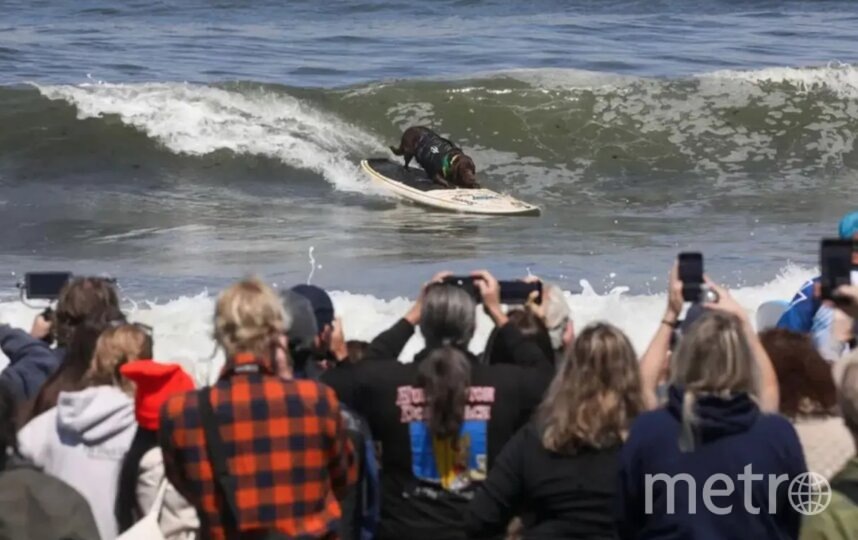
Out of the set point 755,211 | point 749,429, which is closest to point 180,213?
point 755,211

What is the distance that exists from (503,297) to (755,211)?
533 inches

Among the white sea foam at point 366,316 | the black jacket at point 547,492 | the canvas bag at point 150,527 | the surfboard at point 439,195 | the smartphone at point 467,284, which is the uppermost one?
the smartphone at point 467,284

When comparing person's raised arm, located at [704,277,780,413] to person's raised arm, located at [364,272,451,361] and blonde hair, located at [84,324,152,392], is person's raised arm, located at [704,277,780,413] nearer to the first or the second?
person's raised arm, located at [364,272,451,361]

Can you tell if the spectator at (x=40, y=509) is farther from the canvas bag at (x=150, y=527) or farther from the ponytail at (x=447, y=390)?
the ponytail at (x=447, y=390)

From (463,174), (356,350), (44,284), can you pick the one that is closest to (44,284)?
(44,284)

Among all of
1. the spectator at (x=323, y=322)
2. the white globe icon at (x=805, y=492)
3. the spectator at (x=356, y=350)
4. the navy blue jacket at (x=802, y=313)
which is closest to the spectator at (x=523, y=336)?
the spectator at (x=356, y=350)

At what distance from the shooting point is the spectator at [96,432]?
4355 millimetres

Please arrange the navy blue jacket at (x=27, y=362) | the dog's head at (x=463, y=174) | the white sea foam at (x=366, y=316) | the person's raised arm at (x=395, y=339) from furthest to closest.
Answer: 1. the dog's head at (x=463, y=174)
2. the white sea foam at (x=366, y=316)
3. the navy blue jacket at (x=27, y=362)
4. the person's raised arm at (x=395, y=339)

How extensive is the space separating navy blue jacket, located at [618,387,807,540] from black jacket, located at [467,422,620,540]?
0.21 meters

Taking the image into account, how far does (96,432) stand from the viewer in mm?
4367

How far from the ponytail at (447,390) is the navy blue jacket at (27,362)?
3.94ft

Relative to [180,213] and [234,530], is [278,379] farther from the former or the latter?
[180,213]

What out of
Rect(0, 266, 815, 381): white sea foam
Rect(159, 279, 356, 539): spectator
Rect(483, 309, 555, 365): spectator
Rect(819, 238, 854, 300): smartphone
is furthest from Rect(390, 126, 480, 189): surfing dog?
Rect(159, 279, 356, 539): spectator

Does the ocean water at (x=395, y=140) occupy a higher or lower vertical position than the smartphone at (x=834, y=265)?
lower
